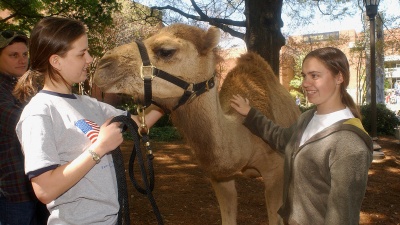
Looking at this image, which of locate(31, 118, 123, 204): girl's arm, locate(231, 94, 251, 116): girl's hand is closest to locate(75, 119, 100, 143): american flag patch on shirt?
locate(31, 118, 123, 204): girl's arm

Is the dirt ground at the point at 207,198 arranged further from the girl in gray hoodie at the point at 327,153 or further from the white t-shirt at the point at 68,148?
the white t-shirt at the point at 68,148

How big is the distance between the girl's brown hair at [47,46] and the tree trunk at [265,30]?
5.76 meters

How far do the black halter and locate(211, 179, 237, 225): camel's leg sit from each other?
147 cm

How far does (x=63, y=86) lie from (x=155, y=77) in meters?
0.88

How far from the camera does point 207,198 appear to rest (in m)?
6.44

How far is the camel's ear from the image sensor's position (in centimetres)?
308

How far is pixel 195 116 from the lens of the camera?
10.4ft

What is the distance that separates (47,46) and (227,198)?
2.92m

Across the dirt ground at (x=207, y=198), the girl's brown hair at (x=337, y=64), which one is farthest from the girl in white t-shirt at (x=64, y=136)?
the dirt ground at (x=207, y=198)

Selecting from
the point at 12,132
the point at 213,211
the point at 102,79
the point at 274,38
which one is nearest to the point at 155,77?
the point at 102,79

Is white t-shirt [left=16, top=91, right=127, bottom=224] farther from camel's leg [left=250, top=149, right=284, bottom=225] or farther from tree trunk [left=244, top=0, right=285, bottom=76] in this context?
tree trunk [left=244, top=0, right=285, bottom=76]

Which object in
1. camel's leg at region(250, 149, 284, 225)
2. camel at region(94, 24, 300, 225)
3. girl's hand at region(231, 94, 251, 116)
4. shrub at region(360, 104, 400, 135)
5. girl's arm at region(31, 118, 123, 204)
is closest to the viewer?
girl's arm at region(31, 118, 123, 204)

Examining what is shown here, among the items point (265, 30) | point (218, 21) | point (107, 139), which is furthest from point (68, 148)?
point (218, 21)

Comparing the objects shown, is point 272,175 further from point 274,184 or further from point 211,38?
point 211,38
